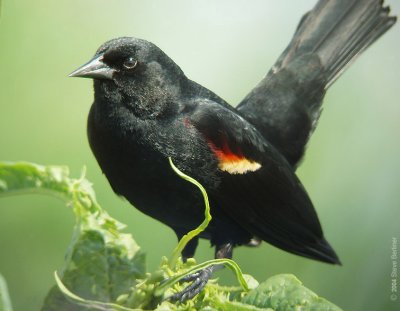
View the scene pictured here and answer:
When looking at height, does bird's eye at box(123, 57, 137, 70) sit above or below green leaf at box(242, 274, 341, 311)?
above

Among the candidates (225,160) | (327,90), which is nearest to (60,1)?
(225,160)

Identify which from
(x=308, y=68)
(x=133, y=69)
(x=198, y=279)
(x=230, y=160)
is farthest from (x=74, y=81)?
(x=308, y=68)

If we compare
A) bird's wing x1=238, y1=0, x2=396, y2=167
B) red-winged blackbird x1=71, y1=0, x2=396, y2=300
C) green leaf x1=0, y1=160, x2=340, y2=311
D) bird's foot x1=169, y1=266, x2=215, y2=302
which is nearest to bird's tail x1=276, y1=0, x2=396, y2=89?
bird's wing x1=238, y1=0, x2=396, y2=167

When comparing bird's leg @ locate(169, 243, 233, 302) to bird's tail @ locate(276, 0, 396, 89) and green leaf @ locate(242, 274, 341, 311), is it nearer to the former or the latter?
green leaf @ locate(242, 274, 341, 311)

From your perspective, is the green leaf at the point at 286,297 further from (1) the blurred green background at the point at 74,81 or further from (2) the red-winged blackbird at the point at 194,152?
(1) the blurred green background at the point at 74,81

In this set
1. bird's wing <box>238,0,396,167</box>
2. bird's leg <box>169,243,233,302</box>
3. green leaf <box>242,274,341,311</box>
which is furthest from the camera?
bird's wing <box>238,0,396,167</box>

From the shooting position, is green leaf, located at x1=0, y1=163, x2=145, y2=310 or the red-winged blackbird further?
the red-winged blackbird

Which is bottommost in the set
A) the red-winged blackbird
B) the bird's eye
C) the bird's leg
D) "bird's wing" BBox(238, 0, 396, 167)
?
the bird's leg

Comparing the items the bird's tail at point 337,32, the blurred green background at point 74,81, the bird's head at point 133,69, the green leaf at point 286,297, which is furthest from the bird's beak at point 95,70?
the bird's tail at point 337,32
